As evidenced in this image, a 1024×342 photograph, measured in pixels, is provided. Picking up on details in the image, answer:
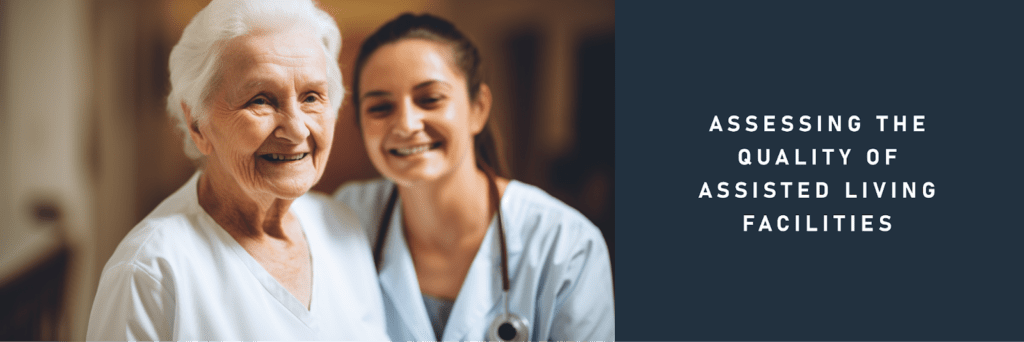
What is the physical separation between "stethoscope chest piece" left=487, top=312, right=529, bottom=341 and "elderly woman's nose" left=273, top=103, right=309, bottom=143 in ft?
1.65

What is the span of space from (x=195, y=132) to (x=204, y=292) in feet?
0.73

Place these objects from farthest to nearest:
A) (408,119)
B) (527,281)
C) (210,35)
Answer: (527,281), (408,119), (210,35)

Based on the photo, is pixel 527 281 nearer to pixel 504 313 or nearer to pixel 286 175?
pixel 504 313

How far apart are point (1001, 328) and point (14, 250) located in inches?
79.6

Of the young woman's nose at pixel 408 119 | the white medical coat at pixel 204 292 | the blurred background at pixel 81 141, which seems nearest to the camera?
the white medical coat at pixel 204 292

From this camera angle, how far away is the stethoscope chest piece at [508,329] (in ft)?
3.43

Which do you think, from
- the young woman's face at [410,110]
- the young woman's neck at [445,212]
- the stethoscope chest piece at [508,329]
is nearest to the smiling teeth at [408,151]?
the young woman's face at [410,110]

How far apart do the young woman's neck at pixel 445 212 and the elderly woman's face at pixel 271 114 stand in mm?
349

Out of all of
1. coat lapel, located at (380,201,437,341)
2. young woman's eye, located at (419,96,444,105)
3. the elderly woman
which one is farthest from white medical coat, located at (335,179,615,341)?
young woman's eye, located at (419,96,444,105)

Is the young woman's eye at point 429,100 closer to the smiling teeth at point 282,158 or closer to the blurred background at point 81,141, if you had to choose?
the blurred background at point 81,141

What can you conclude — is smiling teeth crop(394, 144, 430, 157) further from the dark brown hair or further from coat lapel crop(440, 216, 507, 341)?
coat lapel crop(440, 216, 507, 341)

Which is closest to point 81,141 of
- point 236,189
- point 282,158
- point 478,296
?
point 236,189

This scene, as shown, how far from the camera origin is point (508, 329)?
3.44 feet

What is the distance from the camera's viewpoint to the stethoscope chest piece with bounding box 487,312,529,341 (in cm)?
104
